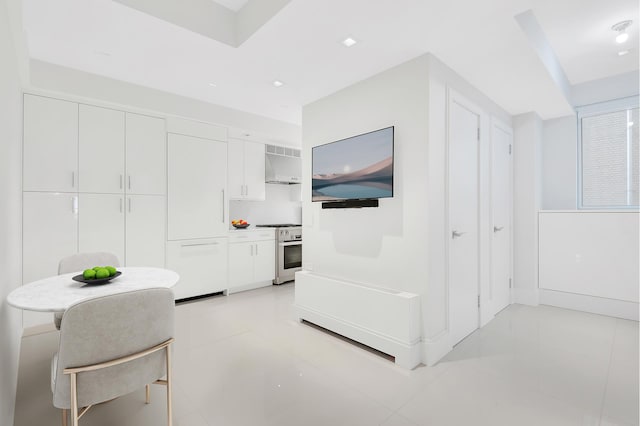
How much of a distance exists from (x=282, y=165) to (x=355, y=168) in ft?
8.20

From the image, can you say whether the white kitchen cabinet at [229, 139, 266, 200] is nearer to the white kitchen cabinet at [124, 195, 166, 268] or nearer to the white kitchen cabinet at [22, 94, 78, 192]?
the white kitchen cabinet at [124, 195, 166, 268]

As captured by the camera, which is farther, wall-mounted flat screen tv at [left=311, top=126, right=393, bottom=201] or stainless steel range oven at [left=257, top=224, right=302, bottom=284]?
stainless steel range oven at [left=257, top=224, right=302, bottom=284]

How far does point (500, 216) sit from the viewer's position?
366 cm

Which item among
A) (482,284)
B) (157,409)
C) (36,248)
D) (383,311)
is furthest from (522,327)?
(36,248)

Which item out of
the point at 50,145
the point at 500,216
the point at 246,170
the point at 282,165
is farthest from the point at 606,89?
the point at 50,145

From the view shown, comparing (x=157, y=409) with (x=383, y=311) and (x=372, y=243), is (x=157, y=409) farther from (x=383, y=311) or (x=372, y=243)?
(x=372, y=243)

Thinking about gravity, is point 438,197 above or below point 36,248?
above

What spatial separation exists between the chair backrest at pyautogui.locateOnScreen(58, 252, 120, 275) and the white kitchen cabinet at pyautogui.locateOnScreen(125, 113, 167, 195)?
120 cm

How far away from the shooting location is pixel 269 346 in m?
2.71

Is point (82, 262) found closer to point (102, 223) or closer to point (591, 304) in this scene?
point (102, 223)

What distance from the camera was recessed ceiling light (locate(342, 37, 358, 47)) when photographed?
2.29 m

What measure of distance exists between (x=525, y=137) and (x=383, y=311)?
125 inches

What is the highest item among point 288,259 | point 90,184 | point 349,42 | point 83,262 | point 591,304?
point 349,42

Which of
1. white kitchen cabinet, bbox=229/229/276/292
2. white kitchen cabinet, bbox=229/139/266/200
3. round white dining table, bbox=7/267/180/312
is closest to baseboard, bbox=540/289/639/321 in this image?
white kitchen cabinet, bbox=229/229/276/292
